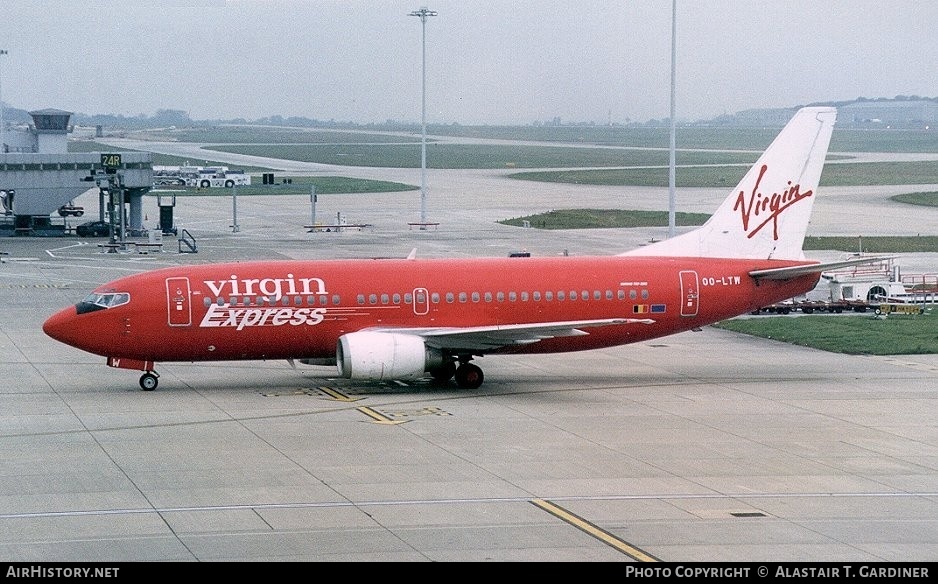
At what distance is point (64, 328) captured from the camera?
A: 3894cm

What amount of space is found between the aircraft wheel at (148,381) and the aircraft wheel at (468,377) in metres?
9.26

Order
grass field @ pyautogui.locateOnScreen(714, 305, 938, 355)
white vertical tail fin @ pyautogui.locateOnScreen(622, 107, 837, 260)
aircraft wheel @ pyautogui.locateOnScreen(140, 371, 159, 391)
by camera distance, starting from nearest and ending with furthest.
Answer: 1. aircraft wheel @ pyautogui.locateOnScreen(140, 371, 159, 391)
2. white vertical tail fin @ pyautogui.locateOnScreen(622, 107, 837, 260)
3. grass field @ pyautogui.locateOnScreen(714, 305, 938, 355)

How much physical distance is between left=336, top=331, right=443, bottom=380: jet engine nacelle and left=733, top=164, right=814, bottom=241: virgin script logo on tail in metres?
12.1

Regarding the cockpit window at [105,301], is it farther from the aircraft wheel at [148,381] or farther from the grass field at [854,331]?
the grass field at [854,331]

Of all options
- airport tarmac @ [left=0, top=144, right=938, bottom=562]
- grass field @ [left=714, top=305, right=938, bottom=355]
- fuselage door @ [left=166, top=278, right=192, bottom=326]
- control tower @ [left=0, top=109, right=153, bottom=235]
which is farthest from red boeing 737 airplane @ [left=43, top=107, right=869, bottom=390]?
control tower @ [left=0, top=109, right=153, bottom=235]

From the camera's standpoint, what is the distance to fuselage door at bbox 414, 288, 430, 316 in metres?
40.5

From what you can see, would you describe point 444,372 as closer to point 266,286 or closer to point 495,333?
point 495,333

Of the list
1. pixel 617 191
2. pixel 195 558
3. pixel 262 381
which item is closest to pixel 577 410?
pixel 262 381

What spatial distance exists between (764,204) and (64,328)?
22.8m

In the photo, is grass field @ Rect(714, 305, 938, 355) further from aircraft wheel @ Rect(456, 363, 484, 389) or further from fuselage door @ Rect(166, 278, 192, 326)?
fuselage door @ Rect(166, 278, 192, 326)

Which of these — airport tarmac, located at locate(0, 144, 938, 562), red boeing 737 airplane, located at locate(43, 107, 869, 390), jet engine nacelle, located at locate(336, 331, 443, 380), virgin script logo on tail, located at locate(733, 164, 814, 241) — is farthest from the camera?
virgin script logo on tail, located at locate(733, 164, 814, 241)

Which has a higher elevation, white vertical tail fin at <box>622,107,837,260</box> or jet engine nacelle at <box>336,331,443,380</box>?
white vertical tail fin at <box>622,107,837,260</box>

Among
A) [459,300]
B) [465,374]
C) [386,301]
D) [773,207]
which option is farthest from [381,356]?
[773,207]

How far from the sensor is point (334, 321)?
3984 centimetres
